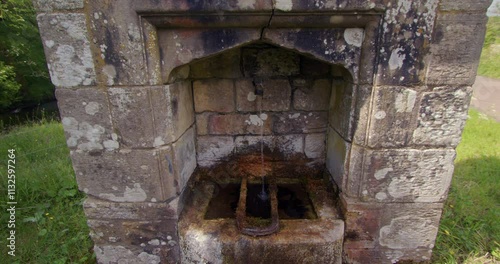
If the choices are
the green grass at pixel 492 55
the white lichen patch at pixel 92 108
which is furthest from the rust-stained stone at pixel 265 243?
the green grass at pixel 492 55

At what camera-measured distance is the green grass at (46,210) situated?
2135 millimetres

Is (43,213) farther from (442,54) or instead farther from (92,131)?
(442,54)

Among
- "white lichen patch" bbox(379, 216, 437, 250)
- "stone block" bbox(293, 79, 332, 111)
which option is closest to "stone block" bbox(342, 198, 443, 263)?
"white lichen patch" bbox(379, 216, 437, 250)

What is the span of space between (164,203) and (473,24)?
2.15 meters

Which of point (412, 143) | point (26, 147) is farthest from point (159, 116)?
point (26, 147)

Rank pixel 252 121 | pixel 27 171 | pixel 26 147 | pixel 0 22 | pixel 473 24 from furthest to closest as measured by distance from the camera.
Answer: pixel 0 22, pixel 26 147, pixel 27 171, pixel 252 121, pixel 473 24

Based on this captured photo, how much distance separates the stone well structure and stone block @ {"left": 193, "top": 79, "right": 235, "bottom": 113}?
115 mm

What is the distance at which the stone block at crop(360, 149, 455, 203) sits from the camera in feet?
5.45

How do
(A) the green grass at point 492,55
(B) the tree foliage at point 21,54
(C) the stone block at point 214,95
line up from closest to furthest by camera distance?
(C) the stone block at point 214,95, (B) the tree foliage at point 21,54, (A) the green grass at point 492,55

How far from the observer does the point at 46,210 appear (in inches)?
106

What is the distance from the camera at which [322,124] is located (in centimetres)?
230

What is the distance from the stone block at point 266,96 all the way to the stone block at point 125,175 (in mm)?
823

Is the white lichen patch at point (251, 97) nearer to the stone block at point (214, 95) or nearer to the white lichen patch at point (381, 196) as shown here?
the stone block at point (214, 95)

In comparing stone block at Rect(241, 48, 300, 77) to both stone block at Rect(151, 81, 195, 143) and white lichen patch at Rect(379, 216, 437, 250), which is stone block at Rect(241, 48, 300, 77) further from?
white lichen patch at Rect(379, 216, 437, 250)
